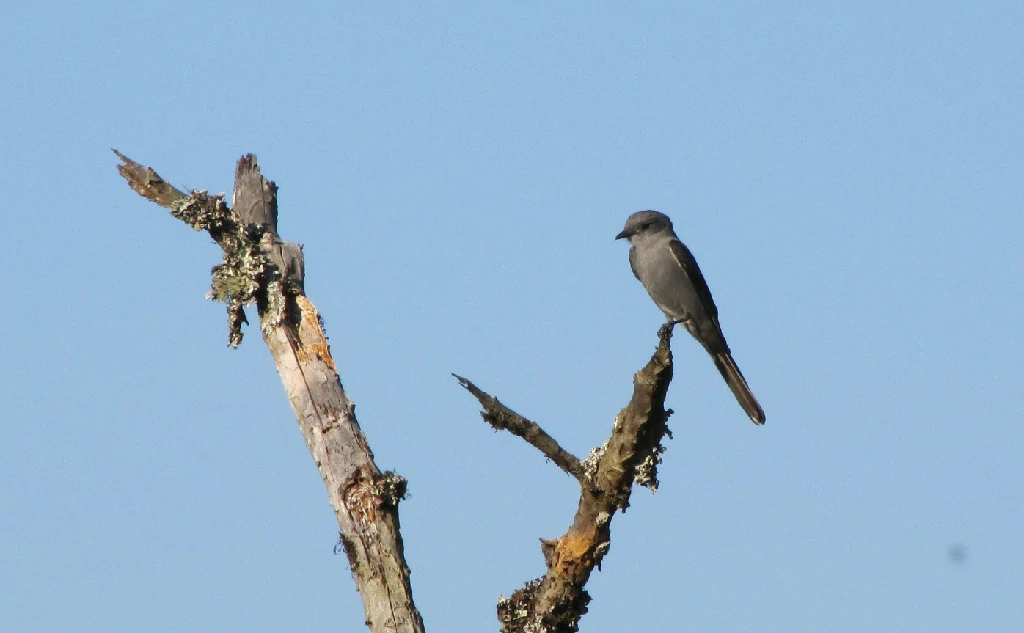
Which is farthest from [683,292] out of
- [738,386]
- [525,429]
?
[525,429]

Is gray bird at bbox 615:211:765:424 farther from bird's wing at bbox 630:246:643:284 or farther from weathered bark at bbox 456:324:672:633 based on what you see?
weathered bark at bbox 456:324:672:633

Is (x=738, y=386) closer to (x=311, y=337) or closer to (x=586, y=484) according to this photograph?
(x=586, y=484)

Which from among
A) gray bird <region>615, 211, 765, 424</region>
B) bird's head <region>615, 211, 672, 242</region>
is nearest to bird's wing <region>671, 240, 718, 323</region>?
gray bird <region>615, 211, 765, 424</region>

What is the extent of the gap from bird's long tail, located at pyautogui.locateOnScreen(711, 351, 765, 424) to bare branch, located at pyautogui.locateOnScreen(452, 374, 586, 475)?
11.4ft

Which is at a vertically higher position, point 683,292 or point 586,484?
point 683,292

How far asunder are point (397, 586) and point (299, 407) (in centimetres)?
113

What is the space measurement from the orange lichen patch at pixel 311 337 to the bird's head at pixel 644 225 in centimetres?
495

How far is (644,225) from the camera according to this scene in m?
11.5

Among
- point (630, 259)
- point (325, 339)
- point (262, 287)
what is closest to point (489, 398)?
point (325, 339)

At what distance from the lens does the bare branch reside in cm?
680

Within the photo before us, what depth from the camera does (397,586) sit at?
6285 mm

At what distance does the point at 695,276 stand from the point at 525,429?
14.9 ft

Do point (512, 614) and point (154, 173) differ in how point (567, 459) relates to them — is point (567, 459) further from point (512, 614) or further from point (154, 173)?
point (154, 173)

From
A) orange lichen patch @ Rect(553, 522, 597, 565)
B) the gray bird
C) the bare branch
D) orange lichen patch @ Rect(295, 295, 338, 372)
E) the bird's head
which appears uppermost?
the bird's head
